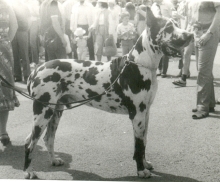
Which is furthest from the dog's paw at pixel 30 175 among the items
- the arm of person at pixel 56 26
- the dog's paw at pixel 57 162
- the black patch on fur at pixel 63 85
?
the arm of person at pixel 56 26

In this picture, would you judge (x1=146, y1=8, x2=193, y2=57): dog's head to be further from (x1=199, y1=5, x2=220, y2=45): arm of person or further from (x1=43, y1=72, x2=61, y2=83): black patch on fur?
(x1=199, y1=5, x2=220, y2=45): arm of person

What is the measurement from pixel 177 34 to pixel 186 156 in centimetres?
146

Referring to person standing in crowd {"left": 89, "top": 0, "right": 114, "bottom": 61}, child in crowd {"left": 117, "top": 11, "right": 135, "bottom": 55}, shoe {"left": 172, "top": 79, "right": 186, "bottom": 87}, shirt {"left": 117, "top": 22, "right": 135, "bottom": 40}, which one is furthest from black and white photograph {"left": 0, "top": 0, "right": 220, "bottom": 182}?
shirt {"left": 117, "top": 22, "right": 135, "bottom": 40}

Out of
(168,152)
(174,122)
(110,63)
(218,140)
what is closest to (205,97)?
(174,122)

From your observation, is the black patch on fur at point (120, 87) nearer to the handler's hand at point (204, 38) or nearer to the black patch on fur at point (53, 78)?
the black patch on fur at point (53, 78)

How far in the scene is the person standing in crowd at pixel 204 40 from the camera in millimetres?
5422

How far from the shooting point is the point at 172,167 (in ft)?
13.6

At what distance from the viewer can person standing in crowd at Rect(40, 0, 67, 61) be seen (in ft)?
12.6

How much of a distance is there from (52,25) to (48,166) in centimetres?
139

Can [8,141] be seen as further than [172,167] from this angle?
Yes

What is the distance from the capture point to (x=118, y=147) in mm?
4641

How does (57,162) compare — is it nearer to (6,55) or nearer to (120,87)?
(120,87)

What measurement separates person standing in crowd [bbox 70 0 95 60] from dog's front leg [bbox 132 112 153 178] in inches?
35.0

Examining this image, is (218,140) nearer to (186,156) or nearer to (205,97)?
(186,156)
